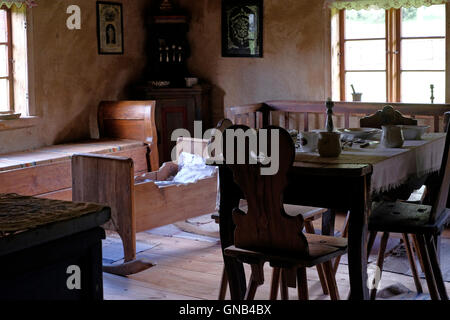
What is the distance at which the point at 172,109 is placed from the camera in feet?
24.8

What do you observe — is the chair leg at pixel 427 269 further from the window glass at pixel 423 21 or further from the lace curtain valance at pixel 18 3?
the lace curtain valance at pixel 18 3

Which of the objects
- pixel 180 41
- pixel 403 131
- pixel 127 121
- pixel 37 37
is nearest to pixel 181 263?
pixel 403 131

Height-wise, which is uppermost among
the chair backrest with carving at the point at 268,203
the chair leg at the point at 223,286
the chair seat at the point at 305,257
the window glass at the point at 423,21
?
the window glass at the point at 423,21

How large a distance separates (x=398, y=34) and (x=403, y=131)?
2882mm

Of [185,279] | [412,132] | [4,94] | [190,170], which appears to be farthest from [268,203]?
[4,94]

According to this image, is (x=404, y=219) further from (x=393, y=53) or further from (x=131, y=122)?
(x=131, y=122)

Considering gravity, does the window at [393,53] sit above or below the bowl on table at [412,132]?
above

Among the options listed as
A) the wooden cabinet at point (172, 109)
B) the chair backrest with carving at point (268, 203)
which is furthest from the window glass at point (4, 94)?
the chair backrest with carving at point (268, 203)

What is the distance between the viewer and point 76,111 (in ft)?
23.7

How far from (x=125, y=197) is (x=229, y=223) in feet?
4.27

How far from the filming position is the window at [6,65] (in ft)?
21.9

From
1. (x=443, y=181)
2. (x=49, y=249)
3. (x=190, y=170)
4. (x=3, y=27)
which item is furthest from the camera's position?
(x=3, y=27)

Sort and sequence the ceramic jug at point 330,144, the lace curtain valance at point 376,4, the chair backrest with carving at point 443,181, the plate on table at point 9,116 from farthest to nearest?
the plate on table at point 9,116 < the lace curtain valance at point 376,4 < the chair backrest with carving at point 443,181 < the ceramic jug at point 330,144

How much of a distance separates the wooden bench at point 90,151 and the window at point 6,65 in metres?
0.60
